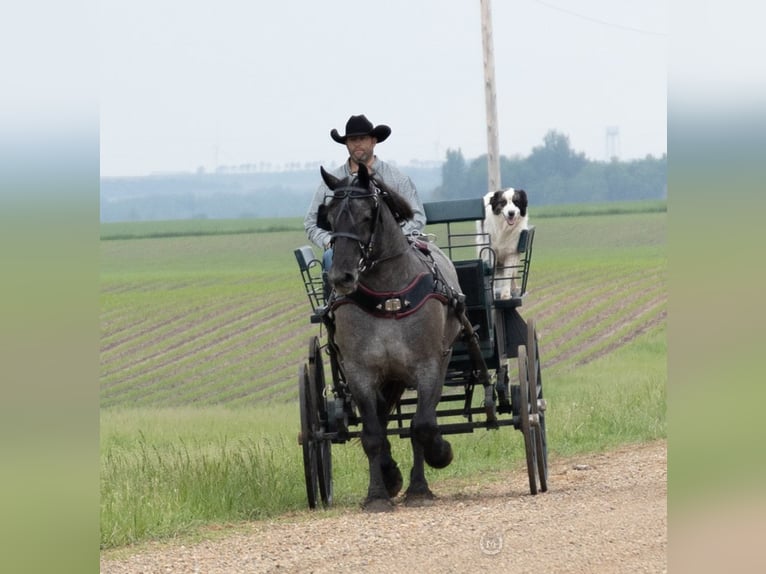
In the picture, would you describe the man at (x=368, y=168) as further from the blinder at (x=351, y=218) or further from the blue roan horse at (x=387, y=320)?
the blinder at (x=351, y=218)

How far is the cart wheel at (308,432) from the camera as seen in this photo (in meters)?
8.77

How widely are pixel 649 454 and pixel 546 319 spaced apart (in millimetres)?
18572

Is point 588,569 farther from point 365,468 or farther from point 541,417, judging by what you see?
point 365,468

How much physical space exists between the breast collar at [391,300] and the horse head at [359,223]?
195 mm

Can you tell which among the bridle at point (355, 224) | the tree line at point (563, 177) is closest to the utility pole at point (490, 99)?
the bridle at point (355, 224)

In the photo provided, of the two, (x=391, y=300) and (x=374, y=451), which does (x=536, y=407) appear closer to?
(x=374, y=451)

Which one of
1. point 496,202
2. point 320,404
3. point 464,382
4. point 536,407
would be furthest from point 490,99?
point 320,404

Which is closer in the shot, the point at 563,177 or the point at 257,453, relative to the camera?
the point at 257,453

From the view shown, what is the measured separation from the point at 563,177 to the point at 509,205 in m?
66.9

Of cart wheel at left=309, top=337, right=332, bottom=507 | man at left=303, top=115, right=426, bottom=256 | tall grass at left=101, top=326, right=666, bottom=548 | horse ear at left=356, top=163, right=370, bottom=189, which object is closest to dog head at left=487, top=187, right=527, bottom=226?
tall grass at left=101, top=326, right=666, bottom=548

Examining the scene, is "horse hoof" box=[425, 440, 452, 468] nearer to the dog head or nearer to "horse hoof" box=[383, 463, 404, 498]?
"horse hoof" box=[383, 463, 404, 498]

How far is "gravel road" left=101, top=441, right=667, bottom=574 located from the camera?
6.12 metres

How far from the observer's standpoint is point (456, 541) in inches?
262
